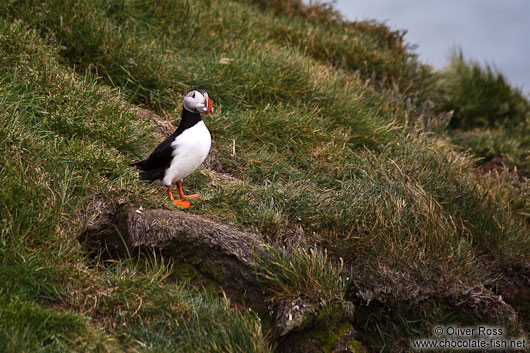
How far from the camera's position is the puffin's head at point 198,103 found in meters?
5.04

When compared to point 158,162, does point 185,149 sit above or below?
above

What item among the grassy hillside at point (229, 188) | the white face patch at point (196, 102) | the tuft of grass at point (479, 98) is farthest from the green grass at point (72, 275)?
the tuft of grass at point (479, 98)

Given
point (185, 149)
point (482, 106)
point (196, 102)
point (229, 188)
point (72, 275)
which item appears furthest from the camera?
point (482, 106)

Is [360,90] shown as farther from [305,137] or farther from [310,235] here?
[310,235]

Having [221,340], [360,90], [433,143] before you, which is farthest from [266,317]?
[360,90]

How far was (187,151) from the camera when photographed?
196 inches

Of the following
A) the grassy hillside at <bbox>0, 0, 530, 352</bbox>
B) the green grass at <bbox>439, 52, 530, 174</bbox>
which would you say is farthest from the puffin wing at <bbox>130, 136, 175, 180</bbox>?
the green grass at <bbox>439, 52, 530, 174</bbox>

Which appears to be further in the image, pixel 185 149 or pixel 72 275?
A: pixel 185 149

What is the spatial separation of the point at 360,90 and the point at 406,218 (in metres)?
3.49

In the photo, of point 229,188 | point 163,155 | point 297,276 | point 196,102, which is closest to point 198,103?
point 196,102

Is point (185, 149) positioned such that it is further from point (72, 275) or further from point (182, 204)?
point (72, 275)

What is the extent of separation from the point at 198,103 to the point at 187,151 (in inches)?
16.9

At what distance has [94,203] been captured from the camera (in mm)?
4934

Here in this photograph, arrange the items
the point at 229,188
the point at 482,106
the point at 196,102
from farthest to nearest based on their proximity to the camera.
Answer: the point at 482,106 < the point at 229,188 < the point at 196,102
